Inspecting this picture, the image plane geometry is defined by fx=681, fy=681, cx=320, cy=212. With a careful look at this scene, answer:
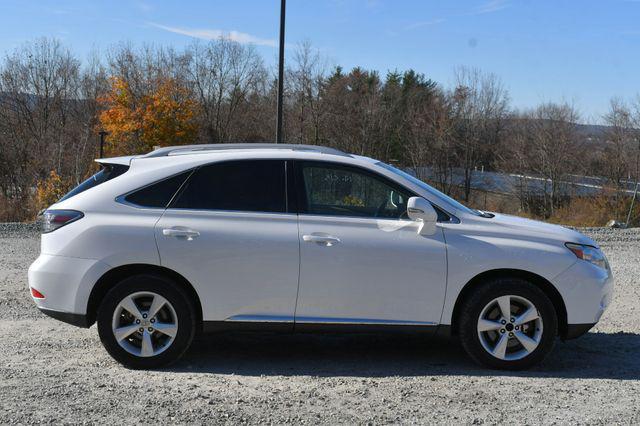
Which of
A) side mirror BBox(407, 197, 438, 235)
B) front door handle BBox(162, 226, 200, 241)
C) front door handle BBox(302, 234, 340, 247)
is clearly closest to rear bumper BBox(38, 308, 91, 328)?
front door handle BBox(162, 226, 200, 241)

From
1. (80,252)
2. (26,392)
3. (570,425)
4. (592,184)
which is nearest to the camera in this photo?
(570,425)

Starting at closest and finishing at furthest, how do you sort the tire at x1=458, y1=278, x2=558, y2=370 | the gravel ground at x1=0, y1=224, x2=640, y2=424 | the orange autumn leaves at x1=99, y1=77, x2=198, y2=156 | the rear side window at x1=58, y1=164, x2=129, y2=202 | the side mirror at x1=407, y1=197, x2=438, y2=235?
the gravel ground at x1=0, y1=224, x2=640, y2=424, the side mirror at x1=407, y1=197, x2=438, y2=235, the tire at x1=458, y1=278, x2=558, y2=370, the rear side window at x1=58, y1=164, x2=129, y2=202, the orange autumn leaves at x1=99, y1=77, x2=198, y2=156

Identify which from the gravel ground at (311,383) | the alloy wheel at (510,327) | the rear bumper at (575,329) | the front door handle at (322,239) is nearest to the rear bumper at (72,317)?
the gravel ground at (311,383)

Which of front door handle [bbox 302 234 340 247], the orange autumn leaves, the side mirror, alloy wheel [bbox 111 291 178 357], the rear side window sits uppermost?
the orange autumn leaves

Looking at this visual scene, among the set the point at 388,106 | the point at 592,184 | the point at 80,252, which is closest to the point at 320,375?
the point at 80,252

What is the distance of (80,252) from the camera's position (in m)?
5.25

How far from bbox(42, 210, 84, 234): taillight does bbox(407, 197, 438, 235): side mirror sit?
2.57m

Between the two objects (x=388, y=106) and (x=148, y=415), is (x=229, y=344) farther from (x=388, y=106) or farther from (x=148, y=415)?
(x=388, y=106)

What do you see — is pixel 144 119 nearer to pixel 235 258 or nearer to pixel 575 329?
pixel 235 258

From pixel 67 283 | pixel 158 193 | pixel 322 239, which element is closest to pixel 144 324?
pixel 67 283

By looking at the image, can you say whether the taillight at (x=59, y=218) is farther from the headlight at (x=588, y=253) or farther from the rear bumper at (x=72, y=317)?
the headlight at (x=588, y=253)

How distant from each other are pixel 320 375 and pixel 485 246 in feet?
5.37

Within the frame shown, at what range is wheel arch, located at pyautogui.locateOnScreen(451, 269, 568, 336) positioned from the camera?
5.41 meters

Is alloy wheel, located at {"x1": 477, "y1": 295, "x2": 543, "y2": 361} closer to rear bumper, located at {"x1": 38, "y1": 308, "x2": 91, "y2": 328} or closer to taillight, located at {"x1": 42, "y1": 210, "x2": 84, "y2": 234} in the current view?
rear bumper, located at {"x1": 38, "y1": 308, "x2": 91, "y2": 328}
